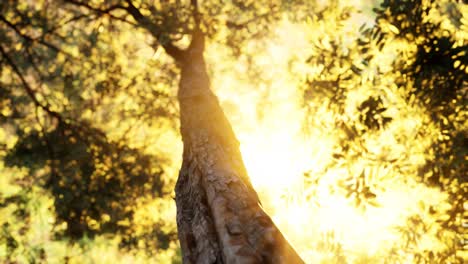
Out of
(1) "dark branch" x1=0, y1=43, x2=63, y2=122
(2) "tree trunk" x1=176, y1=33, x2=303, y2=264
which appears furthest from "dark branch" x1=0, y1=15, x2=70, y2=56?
(2) "tree trunk" x1=176, y1=33, x2=303, y2=264

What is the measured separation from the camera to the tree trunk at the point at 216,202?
2.87m

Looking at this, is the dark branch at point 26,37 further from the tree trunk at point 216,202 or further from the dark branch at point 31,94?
the tree trunk at point 216,202

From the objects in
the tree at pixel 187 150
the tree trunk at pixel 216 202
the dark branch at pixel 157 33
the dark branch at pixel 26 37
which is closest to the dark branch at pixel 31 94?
the tree at pixel 187 150

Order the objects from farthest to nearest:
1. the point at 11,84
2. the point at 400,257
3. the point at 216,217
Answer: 1. the point at 11,84
2. the point at 400,257
3. the point at 216,217

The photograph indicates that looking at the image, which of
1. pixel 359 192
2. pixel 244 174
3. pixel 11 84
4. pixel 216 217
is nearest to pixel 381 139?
pixel 359 192

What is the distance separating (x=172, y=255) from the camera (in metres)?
12.9

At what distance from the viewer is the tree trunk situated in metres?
2.87

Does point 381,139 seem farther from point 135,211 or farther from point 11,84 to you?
point 11,84

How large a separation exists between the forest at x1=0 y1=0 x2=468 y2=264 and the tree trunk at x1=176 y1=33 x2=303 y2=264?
0.07ft

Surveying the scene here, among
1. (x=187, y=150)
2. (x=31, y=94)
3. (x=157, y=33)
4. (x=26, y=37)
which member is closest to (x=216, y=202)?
(x=187, y=150)

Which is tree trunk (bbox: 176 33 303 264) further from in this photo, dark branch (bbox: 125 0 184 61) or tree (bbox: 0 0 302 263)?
dark branch (bbox: 125 0 184 61)

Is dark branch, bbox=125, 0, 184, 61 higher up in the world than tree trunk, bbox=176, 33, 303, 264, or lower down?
higher up

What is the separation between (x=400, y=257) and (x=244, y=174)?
470 centimetres

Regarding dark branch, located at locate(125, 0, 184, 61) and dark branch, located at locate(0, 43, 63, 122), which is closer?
dark branch, located at locate(125, 0, 184, 61)
